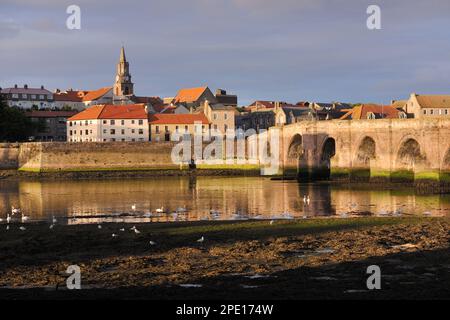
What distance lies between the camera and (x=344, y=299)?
15.5 metres

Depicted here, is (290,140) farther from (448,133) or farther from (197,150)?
(448,133)

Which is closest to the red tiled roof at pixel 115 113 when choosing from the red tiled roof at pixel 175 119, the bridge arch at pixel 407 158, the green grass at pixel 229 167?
the red tiled roof at pixel 175 119

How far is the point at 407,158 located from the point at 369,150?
5.89 m

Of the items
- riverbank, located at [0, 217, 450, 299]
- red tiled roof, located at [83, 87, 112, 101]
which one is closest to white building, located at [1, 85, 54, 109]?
red tiled roof, located at [83, 87, 112, 101]

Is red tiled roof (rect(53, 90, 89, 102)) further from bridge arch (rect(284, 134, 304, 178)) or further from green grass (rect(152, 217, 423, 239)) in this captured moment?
green grass (rect(152, 217, 423, 239))

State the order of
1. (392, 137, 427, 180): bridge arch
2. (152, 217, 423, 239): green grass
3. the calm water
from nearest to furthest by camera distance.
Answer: (152, 217, 423, 239): green grass < the calm water < (392, 137, 427, 180): bridge arch

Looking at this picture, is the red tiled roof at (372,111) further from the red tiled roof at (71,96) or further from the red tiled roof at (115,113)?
the red tiled roof at (71,96)

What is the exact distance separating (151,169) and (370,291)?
7317 centimetres

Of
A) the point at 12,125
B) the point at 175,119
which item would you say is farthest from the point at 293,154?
the point at 12,125

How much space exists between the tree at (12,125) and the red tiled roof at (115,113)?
29.8 feet

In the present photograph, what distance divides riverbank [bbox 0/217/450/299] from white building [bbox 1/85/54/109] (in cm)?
12634

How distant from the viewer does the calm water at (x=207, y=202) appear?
1533 inches

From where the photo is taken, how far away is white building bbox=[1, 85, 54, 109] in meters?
152

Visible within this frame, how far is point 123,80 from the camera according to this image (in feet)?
503
